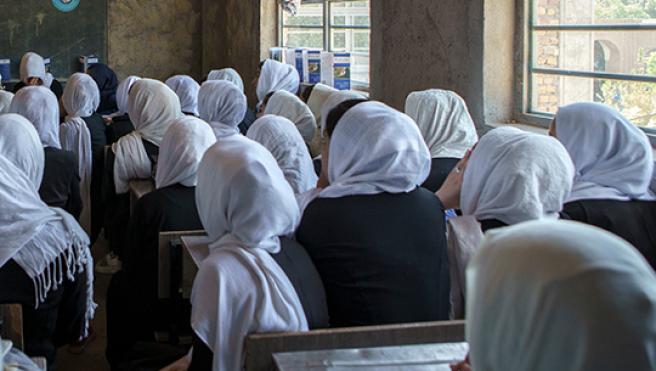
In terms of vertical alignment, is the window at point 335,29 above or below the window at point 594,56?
above

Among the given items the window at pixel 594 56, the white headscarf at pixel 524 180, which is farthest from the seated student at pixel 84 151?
the white headscarf at pixel 524 180

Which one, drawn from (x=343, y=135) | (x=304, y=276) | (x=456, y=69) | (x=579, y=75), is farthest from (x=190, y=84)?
(x=304, y=276)

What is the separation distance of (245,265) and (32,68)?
8.40 metres

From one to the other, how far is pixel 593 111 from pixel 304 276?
1.70 m

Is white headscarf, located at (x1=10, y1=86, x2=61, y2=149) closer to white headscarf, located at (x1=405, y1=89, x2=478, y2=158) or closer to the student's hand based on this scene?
white headscarf, located at (x1=405, y1=89, x2=478, y2=158)

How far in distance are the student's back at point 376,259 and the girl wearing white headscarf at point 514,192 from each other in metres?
0.22

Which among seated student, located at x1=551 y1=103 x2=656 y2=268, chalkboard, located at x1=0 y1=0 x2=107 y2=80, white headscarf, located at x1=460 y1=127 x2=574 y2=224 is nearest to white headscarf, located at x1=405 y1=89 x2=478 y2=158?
seated student, located at x1=551 y1=103 x2=656 y2=268

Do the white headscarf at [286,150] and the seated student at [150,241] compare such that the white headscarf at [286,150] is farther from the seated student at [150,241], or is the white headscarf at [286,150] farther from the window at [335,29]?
the window at [335,29]

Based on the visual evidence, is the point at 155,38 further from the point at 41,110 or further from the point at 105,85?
the point at 41,110

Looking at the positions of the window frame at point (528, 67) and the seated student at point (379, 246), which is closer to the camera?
the seated student at point (379, 246)

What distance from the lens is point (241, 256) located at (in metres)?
2.74

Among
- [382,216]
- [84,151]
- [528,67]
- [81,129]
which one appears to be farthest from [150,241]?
[81,129]

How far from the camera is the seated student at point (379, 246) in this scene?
297 centimetres

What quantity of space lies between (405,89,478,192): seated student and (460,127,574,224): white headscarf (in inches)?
62.7
